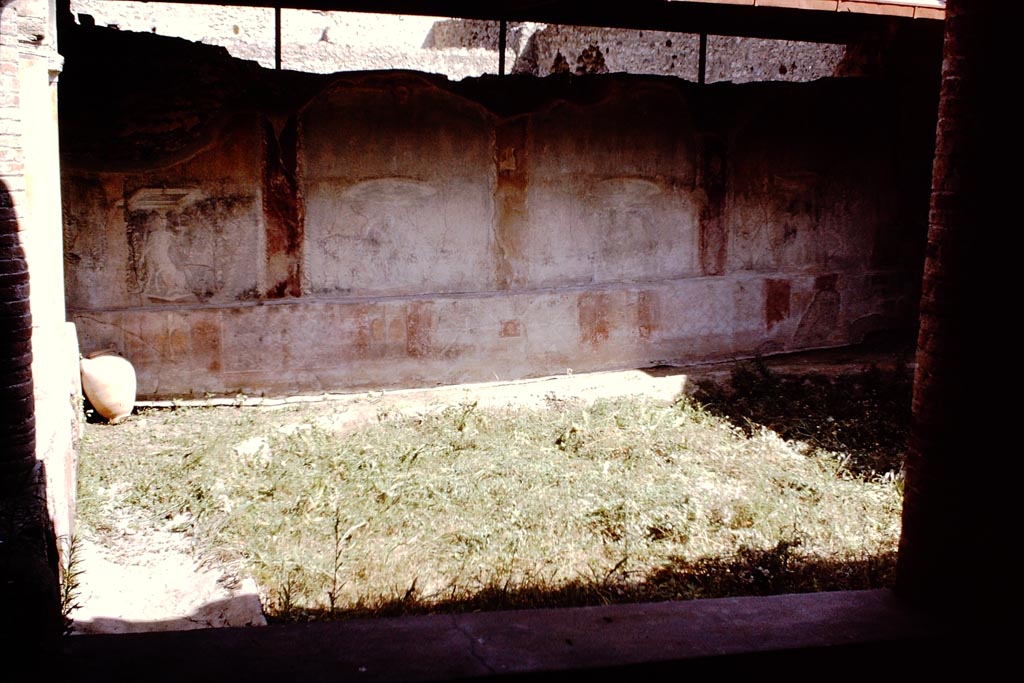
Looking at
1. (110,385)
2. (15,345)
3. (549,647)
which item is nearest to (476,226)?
(110,385)

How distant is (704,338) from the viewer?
8.23 m

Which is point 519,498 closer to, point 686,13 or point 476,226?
point 476,226

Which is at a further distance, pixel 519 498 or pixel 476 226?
pixel 476 226

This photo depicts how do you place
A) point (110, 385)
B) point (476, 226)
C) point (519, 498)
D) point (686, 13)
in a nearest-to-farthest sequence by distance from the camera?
point (519, 498)
point (110, 385)
point (476, 226)
point (686, 13)

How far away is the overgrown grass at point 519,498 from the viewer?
13.3ft

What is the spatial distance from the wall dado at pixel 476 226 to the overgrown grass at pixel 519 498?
757 millimetres

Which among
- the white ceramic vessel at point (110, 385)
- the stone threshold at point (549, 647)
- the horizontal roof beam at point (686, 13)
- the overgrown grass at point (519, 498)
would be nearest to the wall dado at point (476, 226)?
the white ceramic vessel at point (110, 385)

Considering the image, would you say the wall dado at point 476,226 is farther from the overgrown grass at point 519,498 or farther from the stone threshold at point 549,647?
the stone threshold at point 549,647

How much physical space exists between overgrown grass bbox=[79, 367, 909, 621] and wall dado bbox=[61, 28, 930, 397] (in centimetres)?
76

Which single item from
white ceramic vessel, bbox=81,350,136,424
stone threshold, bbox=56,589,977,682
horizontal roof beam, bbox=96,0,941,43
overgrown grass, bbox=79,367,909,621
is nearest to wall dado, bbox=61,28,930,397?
white ceramic vessel, bbox=81,350,136,424

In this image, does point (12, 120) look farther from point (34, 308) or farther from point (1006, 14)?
point (1006, 14)

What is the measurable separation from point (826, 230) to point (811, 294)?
0.61m

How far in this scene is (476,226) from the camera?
747 centimetres

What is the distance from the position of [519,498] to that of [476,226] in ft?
9.87
